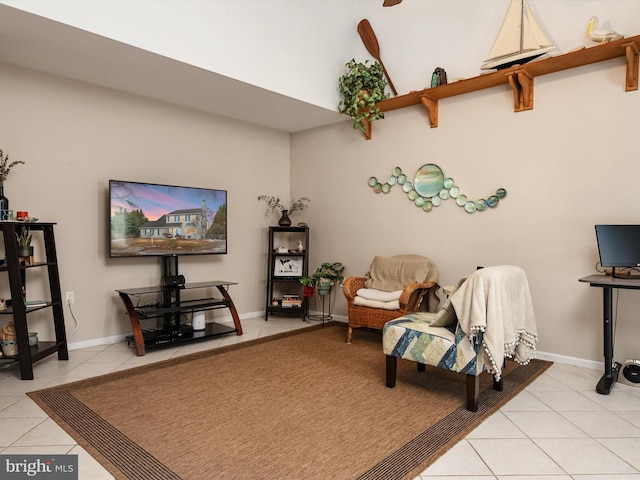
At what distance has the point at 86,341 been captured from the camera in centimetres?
385

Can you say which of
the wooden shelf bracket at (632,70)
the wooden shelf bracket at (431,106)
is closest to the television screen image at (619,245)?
the wooden shelf bracket at (632,70)

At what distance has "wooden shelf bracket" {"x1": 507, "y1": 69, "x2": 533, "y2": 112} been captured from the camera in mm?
3441

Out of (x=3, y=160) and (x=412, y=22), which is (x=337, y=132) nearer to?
(x=412, y=22)

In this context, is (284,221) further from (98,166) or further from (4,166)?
(4,166)

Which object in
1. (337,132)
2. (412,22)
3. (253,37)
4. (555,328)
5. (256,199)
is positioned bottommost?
(555,328)

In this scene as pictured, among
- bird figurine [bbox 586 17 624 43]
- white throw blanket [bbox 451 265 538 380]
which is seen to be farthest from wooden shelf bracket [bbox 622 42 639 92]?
white throw blanket [bbox 451 265 538 380]

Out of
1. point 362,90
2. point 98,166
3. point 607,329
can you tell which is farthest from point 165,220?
point 607,329

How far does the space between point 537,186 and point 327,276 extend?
231 cm

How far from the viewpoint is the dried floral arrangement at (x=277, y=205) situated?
5332mm

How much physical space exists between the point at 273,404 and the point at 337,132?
11.0ft

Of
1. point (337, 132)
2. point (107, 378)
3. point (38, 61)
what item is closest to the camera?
point (107, 378)

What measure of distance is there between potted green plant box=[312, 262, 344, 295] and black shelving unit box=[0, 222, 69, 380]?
247 cm

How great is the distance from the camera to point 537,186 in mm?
3533

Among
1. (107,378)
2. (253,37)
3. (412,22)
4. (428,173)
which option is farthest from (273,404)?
(412,22)
